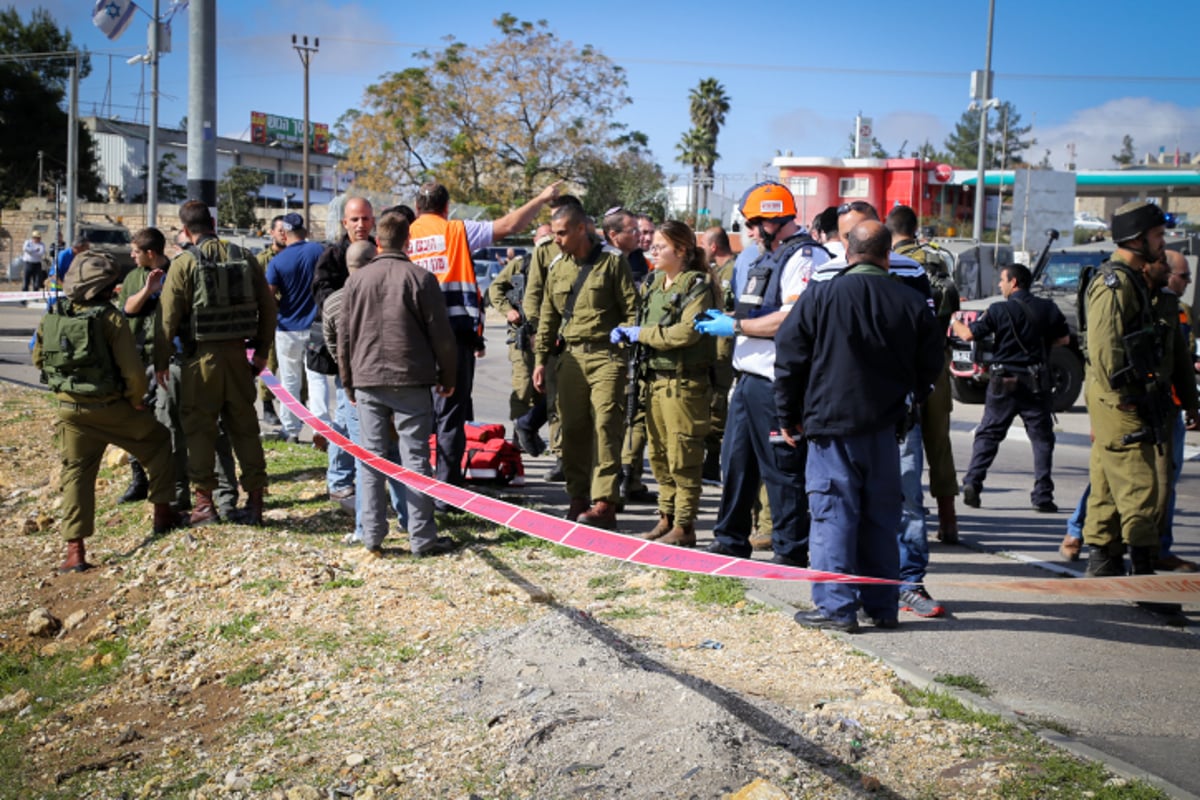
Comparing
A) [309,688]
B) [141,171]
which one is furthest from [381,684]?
[141,171]

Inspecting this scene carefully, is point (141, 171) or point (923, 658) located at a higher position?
point (141, 171)

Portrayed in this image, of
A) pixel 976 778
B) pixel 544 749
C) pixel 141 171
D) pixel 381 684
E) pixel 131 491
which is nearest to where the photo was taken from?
pixel 976 778

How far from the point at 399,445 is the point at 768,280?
248 cm

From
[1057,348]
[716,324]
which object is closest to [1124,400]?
[716,324]

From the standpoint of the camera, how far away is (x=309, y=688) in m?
5.20

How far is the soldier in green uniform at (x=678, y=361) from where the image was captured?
22.7 ft

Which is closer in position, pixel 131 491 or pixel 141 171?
pixel 131 491

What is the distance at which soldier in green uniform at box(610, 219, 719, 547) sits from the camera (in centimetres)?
692

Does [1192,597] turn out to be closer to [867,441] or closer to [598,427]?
[867,441]

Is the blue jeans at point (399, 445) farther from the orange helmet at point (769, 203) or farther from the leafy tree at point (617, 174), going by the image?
the leafy tree at point (617, 174)

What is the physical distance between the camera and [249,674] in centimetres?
552

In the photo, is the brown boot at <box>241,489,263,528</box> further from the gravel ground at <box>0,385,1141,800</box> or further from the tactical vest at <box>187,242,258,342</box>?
the tactical vest at <box>187,242,258,342</box>

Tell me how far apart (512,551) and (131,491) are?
3.59 metres

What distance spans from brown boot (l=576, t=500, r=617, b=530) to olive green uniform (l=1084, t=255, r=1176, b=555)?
2.98 m
